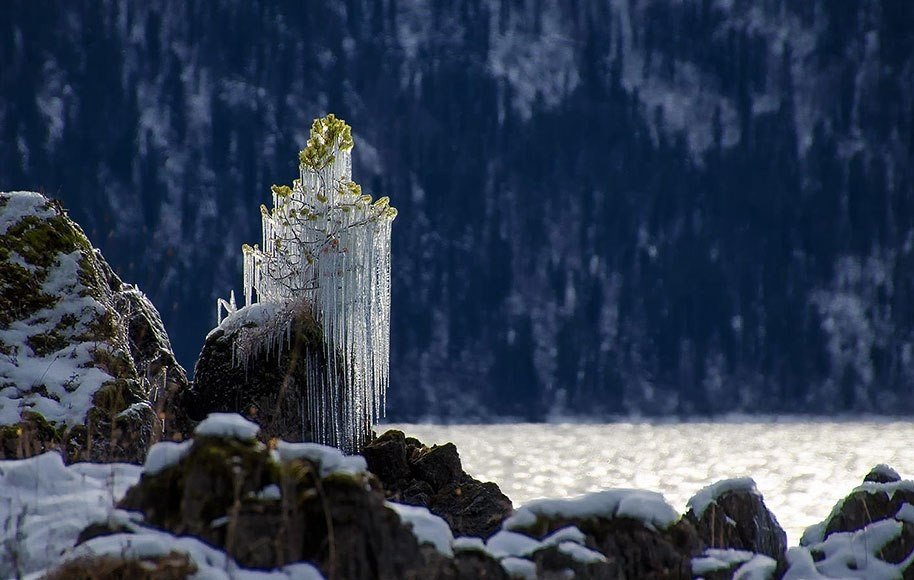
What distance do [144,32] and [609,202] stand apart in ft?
208

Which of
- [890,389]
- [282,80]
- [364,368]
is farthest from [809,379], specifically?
[364,368]

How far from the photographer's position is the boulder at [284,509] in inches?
258

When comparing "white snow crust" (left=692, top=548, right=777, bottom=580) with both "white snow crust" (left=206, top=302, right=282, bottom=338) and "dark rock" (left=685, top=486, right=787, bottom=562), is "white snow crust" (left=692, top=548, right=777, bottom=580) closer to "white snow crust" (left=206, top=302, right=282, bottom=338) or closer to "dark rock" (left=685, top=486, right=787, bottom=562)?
"dark rock" (left=685, top=486, right=787, bottom=562)

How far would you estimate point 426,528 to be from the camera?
22.9 ft

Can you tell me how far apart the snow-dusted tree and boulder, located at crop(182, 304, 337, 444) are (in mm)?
84

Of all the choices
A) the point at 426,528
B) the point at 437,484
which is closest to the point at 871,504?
the point at 426,528

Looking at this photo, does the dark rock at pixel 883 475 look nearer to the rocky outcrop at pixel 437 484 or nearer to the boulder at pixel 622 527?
the rocky outcrop at pixel 437 484

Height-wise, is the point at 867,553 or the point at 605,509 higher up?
the point at 605,509

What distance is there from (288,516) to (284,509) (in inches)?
6.8

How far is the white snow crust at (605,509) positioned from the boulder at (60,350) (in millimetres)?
4384

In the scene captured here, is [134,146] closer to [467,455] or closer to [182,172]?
[182,172]

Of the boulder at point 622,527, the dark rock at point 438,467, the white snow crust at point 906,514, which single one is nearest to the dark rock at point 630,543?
the boulder at point 622,527

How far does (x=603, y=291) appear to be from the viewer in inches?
5812

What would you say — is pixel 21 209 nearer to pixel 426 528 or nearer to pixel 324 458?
pixel 324 458
